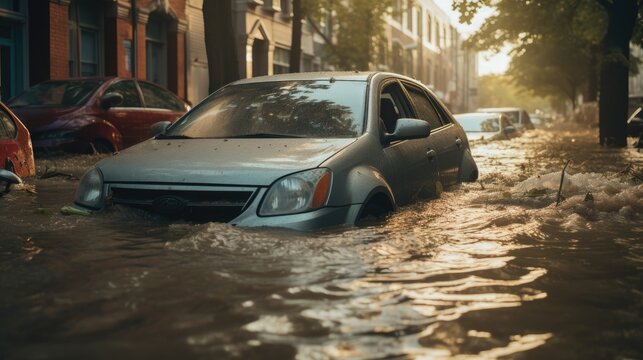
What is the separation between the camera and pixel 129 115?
1333 centimetres

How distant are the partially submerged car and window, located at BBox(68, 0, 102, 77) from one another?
45.8 ft

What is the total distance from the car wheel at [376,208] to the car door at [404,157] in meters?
0.21

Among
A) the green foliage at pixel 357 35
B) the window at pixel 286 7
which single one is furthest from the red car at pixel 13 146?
the window at pixel 286 7

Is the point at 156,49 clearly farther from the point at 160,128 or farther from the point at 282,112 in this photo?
the point at 282,112

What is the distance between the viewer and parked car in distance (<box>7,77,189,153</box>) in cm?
1177

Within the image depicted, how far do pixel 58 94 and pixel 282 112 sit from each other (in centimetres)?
757

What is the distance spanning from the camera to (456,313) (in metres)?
3.64

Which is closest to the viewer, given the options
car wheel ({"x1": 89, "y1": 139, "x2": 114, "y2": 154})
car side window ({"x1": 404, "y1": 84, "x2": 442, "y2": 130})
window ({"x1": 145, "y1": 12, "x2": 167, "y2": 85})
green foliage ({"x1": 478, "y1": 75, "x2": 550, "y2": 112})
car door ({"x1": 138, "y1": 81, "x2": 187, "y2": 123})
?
car side window ({"x1": 404, "y1": 84, "x2": 442, "y2": 130})

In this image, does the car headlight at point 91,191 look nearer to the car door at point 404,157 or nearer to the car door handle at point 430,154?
the car door at point 404,157

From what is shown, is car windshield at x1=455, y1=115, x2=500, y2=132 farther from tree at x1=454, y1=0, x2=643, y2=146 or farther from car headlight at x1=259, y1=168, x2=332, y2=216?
car headlight at x1=259, y1=168, x2=332, y2=216

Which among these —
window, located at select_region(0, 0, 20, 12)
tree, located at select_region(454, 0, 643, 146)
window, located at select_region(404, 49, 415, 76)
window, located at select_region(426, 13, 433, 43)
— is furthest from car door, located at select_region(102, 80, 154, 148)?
window, located at select_region(426, 13, 433, 43)

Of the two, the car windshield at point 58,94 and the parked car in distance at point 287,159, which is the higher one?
the car windshield at point 58,94

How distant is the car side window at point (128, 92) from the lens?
44.2ft

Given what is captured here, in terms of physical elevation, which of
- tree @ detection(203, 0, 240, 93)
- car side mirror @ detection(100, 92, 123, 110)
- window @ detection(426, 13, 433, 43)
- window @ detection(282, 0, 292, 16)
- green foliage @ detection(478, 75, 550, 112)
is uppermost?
window @ detection(426, 13, 433, 43)
